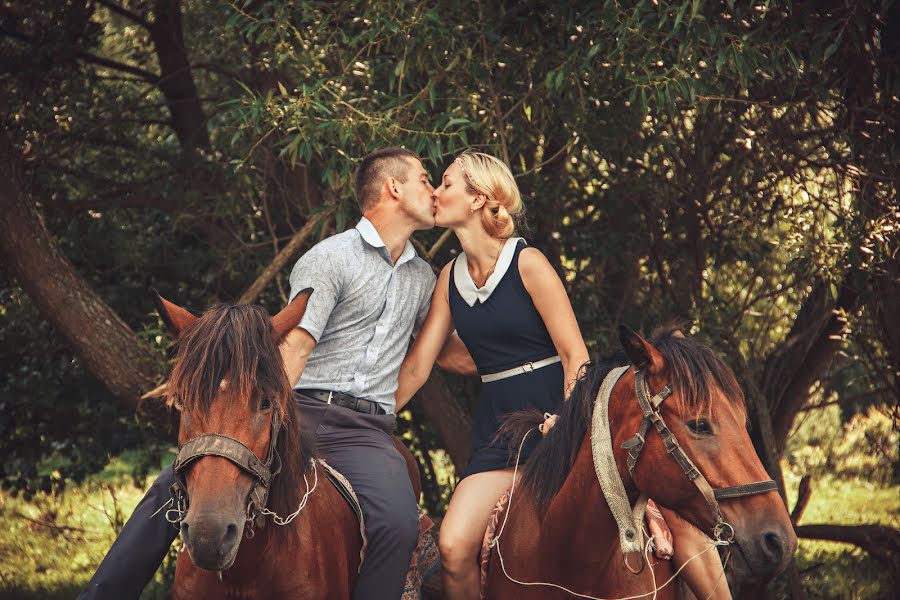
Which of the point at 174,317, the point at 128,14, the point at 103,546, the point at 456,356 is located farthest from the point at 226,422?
the point at 103,546

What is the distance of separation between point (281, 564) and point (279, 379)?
2.20 ft

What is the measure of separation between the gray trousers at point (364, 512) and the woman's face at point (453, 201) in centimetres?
89

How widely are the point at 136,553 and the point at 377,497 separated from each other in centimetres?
89

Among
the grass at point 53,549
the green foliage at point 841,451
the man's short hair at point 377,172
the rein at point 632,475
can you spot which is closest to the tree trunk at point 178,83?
the grass at point 53,549

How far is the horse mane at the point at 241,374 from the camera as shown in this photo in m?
3.05

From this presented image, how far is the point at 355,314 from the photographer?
4.20 metres

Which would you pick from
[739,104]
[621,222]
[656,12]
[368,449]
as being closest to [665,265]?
[621,222]

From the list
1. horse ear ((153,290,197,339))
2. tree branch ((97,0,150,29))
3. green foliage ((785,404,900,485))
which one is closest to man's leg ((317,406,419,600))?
horse ear ((153,290,197,339))

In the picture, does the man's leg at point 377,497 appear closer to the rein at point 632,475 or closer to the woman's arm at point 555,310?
the rein at point 632,475

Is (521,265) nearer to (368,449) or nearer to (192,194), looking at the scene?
(368,449)

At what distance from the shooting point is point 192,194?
7.27 metres

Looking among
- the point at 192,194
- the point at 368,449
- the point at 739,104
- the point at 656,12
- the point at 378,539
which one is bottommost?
the point at 378,539

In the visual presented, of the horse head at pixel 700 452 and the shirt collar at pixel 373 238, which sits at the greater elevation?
the shirt collar at pixel 373 238

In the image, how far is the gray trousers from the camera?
3629 mm
